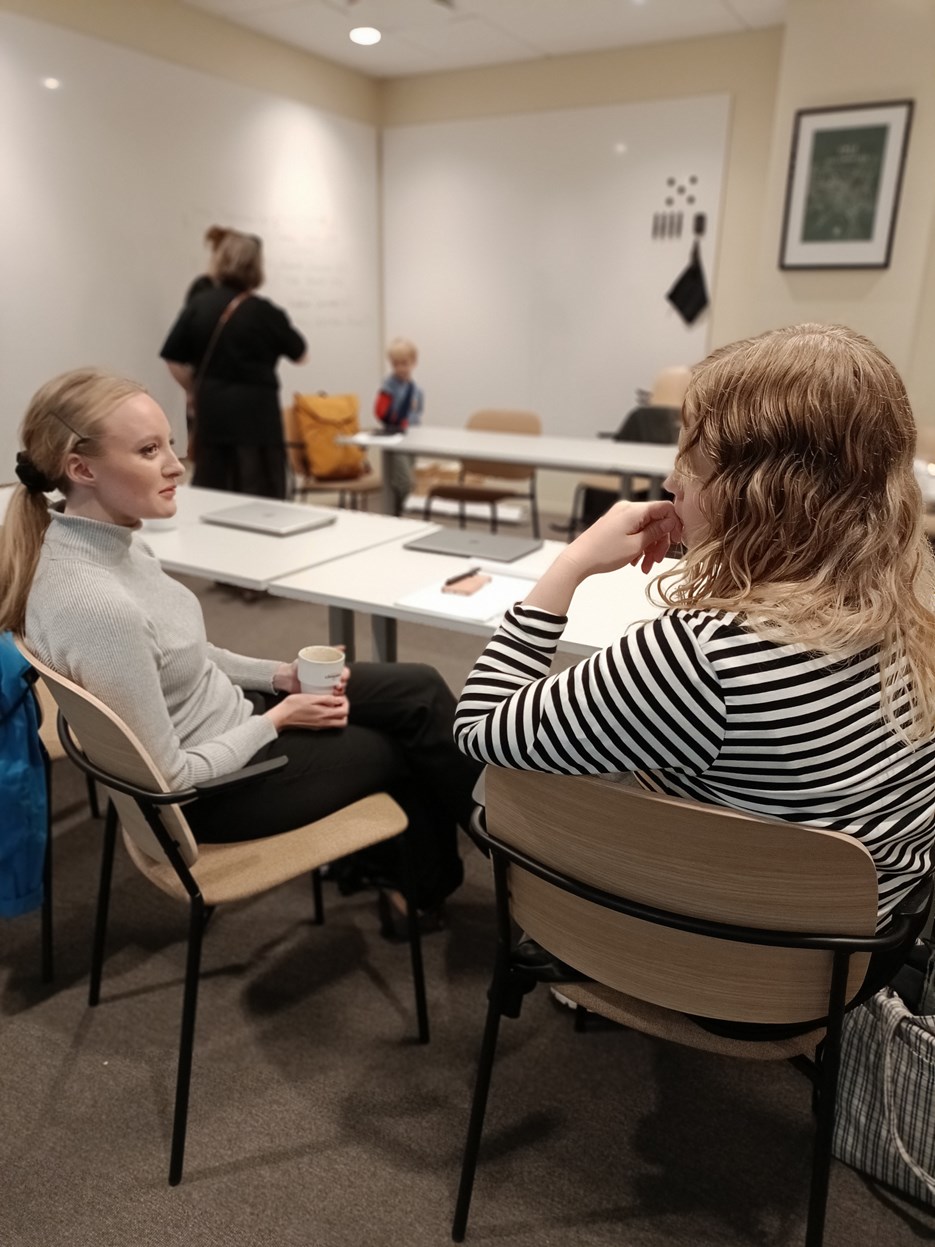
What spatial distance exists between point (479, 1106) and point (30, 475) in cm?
111

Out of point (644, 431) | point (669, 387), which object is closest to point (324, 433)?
point (644, 431)

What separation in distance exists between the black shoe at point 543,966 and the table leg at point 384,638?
985 mm

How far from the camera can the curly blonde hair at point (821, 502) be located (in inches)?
33.4

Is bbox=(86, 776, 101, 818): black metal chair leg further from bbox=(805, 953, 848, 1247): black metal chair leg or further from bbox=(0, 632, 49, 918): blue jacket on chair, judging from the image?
bbox=(805, 953, 848, 1247): black metal chair leg

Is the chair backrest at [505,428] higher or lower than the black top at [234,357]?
lower

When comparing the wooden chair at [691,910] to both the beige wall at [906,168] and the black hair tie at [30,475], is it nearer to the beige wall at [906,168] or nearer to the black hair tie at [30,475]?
the black hair tie at [30,475]

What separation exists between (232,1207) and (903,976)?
104cm

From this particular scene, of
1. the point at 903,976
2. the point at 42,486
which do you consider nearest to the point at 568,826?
the point at 903,976

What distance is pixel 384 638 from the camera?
6.77 ft

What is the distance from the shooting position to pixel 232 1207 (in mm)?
1273

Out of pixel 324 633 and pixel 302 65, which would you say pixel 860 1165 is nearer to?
pixel 324 633

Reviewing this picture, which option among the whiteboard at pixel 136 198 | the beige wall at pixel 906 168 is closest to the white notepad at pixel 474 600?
the whiteboard at pixel 136 198

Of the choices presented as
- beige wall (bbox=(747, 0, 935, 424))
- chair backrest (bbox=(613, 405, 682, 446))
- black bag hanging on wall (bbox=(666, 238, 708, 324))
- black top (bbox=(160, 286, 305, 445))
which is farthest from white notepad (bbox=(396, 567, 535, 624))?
black bag hanging on wall (bbox=(666, 238, 708, 324))

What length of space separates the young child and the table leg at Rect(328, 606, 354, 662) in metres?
2.45
